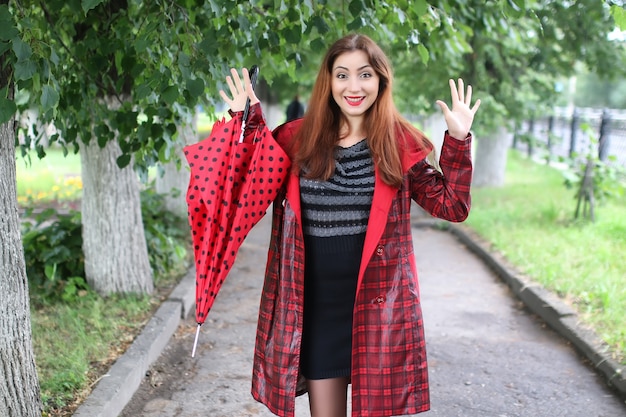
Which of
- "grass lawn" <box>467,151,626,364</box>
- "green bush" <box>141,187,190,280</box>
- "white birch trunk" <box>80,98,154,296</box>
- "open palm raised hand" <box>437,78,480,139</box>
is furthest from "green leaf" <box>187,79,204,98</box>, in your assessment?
"green bush" <box>141,187,190,280</box>

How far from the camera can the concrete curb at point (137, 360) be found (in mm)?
3799

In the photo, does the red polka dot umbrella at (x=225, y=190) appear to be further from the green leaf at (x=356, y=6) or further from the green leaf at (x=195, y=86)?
the green leaf at (x=356, y=6)

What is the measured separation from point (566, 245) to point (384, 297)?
18.7 feet

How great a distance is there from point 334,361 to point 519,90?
9.97 metres

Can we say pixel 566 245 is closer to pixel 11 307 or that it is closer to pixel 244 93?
pixel 244 93

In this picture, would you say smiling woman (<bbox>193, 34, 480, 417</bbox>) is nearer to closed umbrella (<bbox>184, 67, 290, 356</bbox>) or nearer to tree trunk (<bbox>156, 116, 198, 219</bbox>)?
closed umbrella (<bbox>184, 67, 290, 356</bbox>)

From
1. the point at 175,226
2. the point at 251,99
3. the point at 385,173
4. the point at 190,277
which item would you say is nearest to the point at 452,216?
the point at 385,173

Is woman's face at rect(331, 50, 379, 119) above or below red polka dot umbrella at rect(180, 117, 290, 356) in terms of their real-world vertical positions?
above

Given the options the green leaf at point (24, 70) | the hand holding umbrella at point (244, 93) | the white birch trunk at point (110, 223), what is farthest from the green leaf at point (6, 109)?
the white birch trunk at point (110, 223)

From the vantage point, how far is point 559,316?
567 centimetres

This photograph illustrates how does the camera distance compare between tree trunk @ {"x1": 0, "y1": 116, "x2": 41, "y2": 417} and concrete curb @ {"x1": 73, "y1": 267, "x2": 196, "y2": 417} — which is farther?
concrete curb @ {"x1": 73, "y1": 267, "x2": 196, "y2": 417}

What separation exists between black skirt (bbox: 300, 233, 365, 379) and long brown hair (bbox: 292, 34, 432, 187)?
283mm

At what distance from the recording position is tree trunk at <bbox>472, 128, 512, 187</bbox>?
13.8 metres

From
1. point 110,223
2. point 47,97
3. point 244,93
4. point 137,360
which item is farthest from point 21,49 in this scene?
point 110,223
